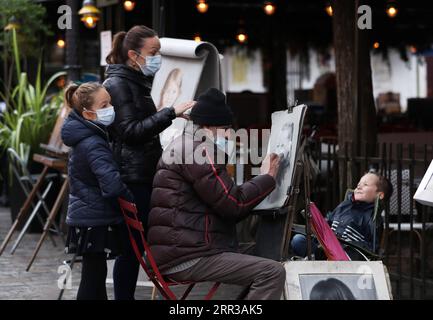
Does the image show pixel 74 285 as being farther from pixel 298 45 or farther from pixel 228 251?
pixel 298 45

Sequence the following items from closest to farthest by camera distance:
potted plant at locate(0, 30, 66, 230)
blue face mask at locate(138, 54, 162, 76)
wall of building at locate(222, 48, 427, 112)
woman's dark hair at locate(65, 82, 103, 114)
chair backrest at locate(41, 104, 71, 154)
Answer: woman's dark hair at locate(65, 82, 103, 114), blue face mask at locate(138, 54, 162, 76), chair backrest at locate(41, 104, 71, 154), potted plant at locate(0, 30, 66, 230), wall of building at locate(222, 48, 427, 112)

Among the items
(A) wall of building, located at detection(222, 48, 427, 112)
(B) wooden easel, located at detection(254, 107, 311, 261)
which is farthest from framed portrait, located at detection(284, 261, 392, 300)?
(A) wall of building, located at detection(222, 48, 427, 112)

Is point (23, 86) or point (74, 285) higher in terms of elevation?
point (23, 86)

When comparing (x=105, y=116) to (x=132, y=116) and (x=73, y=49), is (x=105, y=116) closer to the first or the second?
(x=132, y=116)

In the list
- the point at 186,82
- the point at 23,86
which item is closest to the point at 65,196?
the point at 23,86

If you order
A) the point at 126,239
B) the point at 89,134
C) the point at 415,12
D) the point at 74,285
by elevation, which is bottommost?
the point at 74,285

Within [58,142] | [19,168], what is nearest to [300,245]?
[58,142]

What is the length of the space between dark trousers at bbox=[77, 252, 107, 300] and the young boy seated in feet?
3.95

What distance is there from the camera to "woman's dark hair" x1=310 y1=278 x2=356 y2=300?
4867mm

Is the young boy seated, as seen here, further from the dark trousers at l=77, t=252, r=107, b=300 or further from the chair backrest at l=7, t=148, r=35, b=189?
the chair backrest at l=7, t=148, r=35, b=189

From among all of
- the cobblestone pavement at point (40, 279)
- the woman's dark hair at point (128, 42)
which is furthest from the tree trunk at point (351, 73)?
the woman's dark hair at point (128, 42)

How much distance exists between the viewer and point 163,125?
5.69 m
